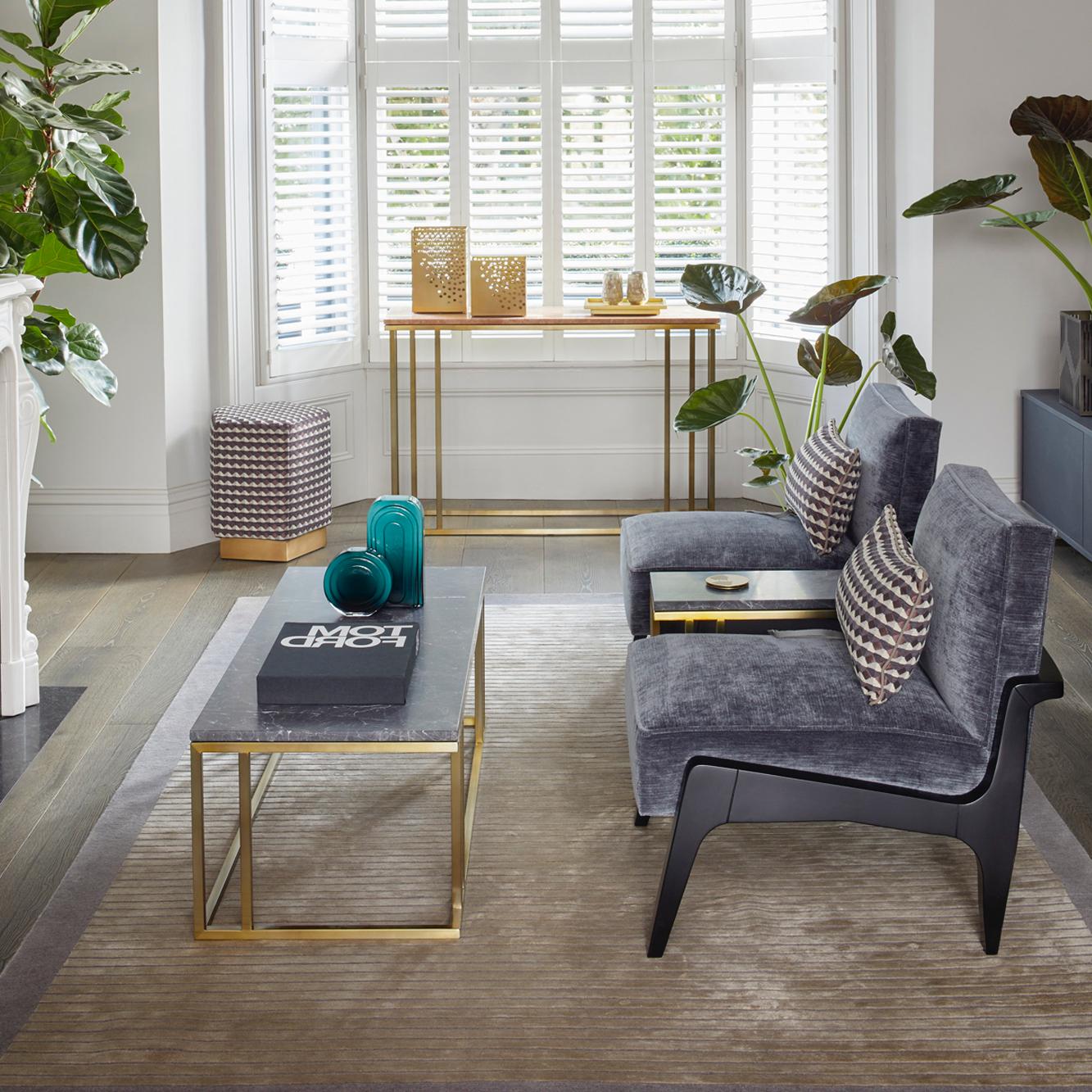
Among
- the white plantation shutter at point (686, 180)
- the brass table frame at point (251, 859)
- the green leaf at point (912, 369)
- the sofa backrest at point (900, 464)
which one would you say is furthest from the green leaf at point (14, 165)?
the white plantation shutter at point (686, 180)

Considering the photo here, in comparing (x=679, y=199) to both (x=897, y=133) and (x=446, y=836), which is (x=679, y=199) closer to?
(x=897, y=133)

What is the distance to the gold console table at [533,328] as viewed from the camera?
6.02 m

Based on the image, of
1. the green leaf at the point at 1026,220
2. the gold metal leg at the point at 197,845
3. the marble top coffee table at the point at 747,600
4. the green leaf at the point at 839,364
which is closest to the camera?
the gold metal leg at the point at 197,845

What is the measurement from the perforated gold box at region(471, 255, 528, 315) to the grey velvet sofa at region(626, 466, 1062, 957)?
3.30 meters

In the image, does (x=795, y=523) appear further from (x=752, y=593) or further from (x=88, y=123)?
(x=88, y=123)

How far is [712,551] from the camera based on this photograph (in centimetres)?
417

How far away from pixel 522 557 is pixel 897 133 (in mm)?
2292

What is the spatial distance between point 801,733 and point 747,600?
824 millimetres

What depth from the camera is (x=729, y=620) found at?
3.73 meters

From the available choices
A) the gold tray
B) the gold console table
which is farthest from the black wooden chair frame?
the gold tray

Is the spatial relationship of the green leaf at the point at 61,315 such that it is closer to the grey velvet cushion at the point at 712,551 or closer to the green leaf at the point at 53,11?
the green leaf at the point at 53,11

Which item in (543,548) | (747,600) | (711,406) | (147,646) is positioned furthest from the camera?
(543,548)

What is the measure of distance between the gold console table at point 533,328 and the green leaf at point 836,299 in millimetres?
1176

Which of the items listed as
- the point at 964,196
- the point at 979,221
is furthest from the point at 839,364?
the point at 979,221
